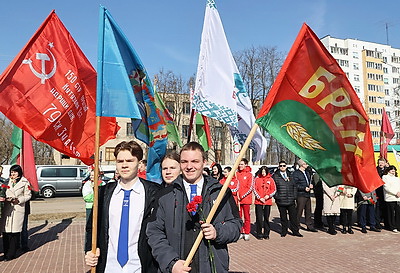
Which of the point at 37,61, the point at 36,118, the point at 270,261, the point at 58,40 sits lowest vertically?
the point at 270,261

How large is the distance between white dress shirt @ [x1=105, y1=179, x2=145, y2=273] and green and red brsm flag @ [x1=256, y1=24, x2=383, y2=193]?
148cm

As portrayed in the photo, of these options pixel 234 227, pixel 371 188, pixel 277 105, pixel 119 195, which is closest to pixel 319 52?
pixel 277 105

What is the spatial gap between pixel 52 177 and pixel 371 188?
71.8 ft

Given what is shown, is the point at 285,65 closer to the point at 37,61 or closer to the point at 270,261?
the point at 37,61

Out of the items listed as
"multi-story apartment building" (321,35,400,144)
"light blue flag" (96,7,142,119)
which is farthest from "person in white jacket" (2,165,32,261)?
"multi-story apartment building" (321,35,400,144)

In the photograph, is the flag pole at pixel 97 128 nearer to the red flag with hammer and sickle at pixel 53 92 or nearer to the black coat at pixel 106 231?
the black coat at pixel 106 231

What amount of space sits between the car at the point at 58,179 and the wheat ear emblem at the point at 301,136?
20246mm

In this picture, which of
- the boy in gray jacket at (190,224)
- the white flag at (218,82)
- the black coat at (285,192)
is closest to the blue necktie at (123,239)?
the boy in gray jacket at (190,224)

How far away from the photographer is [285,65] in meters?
3.69

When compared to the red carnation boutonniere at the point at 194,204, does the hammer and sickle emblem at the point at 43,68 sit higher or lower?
higher

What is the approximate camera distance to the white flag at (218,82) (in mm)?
6379

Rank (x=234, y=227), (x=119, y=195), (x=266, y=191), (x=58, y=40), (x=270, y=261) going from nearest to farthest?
(x=234, y=227)
(x=119, y=195)
(x=58, y=40)
(x=270, y=261)
(x=266, y=191)

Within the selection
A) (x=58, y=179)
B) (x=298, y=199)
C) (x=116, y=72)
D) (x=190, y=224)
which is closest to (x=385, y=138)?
(x=298, y=199)

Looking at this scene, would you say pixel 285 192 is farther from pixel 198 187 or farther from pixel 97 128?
pixel 97 128
